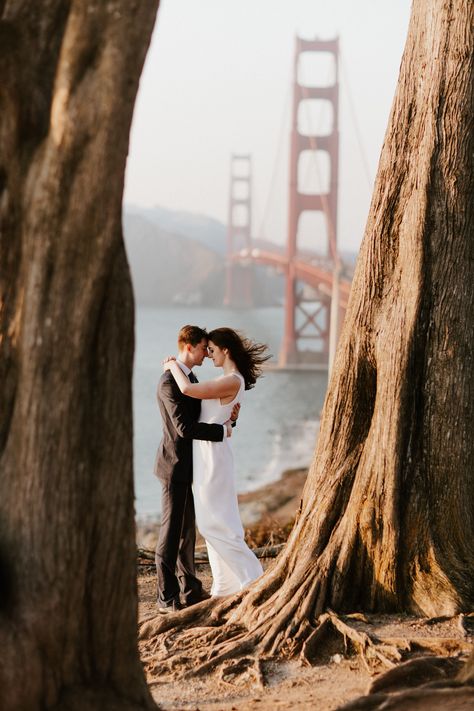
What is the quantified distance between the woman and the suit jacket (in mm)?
40

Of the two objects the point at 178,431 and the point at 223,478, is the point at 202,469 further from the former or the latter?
the point at 178,431

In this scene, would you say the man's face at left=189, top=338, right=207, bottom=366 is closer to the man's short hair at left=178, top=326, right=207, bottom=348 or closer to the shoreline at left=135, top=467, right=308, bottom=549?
the man's short hair at left=178, top=326, right=207, bottom=348

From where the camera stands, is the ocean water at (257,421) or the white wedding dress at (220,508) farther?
the ocean water at (257,421)

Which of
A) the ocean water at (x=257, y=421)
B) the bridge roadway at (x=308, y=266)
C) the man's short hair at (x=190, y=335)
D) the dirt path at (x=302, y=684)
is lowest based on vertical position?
the ocean water at (x=257, y=421)

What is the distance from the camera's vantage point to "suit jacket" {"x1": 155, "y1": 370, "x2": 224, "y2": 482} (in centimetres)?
432

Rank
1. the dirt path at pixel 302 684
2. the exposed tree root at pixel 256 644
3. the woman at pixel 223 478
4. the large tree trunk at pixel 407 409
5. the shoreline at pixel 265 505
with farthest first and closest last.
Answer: the shoreline at pixel 265 505 < the woman at pixel 223 478 < the large tree trunk at pixel 407 409 < the exposed tree root at pixel 256 644 < the dirt path at pixel 302 684

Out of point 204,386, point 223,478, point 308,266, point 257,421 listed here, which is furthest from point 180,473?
point 257,421

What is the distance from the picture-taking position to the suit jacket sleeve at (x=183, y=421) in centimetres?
432

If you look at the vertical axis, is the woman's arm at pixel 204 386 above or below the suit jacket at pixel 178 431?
above

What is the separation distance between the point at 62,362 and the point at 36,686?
74 cm

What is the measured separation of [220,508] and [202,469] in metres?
0.18

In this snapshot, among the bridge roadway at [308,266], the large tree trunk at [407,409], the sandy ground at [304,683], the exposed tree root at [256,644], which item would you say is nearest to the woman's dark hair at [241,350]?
the large tree trunk at [407,409]

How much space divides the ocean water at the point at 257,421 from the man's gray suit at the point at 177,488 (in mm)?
14030

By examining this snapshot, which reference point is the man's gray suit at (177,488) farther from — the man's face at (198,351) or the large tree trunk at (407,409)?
the large tree trunk at (407,409)
